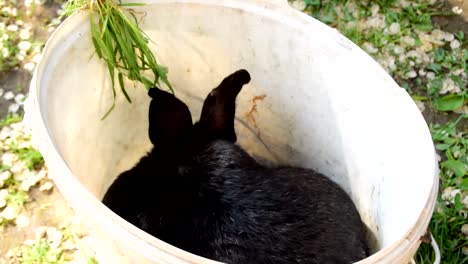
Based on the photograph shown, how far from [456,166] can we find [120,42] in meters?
1.24

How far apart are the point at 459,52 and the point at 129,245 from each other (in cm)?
180

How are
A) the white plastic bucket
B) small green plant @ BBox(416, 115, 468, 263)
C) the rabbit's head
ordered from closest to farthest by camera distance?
the white plastic bucket, the rabbit's head, small green plant @ BBox(416, 115, 468, 263)

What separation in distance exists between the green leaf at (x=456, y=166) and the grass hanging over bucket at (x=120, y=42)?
1013 mm

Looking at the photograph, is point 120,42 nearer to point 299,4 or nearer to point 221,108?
point 221,108

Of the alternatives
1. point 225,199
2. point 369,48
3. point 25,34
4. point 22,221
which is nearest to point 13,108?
point 25,34

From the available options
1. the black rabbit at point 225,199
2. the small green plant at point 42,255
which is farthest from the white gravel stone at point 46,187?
the black rabbit at point 225,199

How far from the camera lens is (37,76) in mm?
1586

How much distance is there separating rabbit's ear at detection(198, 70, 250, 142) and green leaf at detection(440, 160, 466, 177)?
33.0 inches

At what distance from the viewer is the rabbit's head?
1.89 meters

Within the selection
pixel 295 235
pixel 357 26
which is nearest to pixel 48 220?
pixel 295 235

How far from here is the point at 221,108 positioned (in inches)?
76.2

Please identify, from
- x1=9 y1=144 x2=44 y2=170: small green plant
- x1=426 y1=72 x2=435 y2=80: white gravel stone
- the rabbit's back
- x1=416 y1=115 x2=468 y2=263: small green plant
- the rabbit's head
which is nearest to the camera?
the rabbit's back

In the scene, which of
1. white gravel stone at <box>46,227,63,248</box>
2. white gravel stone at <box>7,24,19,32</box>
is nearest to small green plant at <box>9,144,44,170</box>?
white gravel stone at <box>46,227,63,248</box>

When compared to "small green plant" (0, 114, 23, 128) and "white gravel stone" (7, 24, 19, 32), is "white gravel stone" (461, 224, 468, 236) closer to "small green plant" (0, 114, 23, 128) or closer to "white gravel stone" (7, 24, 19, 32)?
"small green plant" (0, 114, 23, 128)
